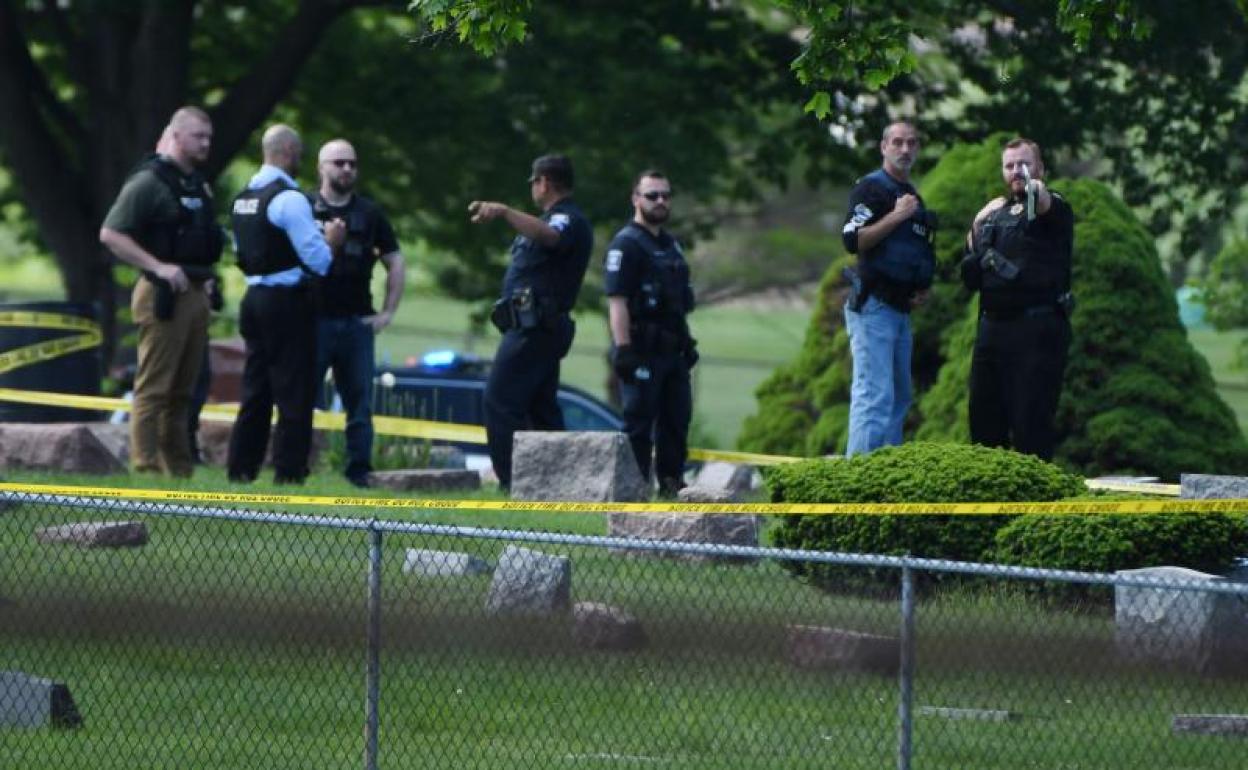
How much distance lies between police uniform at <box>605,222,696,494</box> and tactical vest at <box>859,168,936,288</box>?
1301mm

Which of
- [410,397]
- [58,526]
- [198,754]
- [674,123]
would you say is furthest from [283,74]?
[198,754]

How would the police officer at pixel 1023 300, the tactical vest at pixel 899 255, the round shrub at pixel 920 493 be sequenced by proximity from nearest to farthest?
the round shrub at pixel 920 493
the police officer at pixel 1023 300
the tactical vest at pixel 899 255

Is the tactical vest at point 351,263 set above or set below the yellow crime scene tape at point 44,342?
above

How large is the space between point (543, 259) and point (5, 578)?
511 centimetres

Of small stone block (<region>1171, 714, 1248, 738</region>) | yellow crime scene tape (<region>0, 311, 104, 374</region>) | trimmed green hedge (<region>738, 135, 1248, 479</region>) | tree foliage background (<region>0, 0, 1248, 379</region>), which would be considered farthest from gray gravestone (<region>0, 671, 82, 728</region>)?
tree foliage background (<region>0, 0, 1248, 379</region>)

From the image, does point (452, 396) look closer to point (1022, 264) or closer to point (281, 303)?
point (281, 303)

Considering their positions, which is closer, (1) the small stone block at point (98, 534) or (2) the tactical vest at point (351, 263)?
(1) the small stone block at point (98, 534)

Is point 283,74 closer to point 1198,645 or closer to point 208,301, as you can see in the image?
point 208,301

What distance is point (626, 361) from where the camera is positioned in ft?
42.0

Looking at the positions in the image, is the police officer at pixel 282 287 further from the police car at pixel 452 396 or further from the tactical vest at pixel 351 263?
the police car at pixel 452 396

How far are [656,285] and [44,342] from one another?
4981 millimetres

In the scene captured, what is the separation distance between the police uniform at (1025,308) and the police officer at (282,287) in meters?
3.27

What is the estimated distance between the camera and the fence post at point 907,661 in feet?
22.4

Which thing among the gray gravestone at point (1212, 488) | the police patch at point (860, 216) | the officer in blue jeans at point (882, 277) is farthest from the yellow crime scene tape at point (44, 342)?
the gray gravestone at point (1212, 488)
